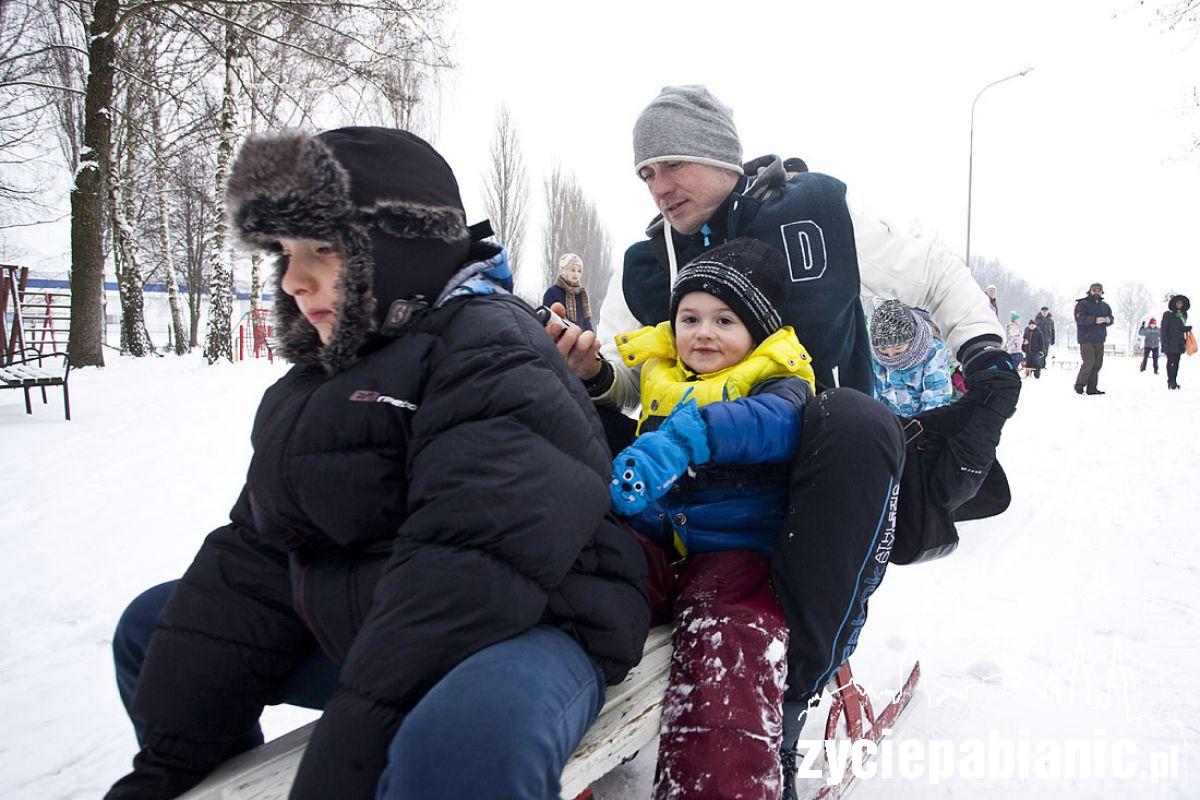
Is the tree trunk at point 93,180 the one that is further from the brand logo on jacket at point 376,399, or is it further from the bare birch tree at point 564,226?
the bare birch tree at point 564,226

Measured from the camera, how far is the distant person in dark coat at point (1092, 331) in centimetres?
1193

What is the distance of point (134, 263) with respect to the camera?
13383 millimetres

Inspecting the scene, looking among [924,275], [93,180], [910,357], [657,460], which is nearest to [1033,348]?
[910,357]

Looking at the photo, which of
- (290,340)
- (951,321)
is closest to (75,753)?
(290,340)

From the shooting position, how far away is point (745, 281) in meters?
1.87

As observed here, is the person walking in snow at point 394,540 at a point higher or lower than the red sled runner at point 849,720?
higher

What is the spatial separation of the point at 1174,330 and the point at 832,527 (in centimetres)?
1419

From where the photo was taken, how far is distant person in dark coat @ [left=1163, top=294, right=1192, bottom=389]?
446 inches

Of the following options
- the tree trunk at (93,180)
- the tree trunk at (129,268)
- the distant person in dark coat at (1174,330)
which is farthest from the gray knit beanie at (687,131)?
the tree trunk at (129,268)

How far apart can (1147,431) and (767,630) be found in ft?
28.4

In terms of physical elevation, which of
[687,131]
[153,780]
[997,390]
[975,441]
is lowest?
[153,780]

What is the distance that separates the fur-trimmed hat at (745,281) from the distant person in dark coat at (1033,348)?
17.2m

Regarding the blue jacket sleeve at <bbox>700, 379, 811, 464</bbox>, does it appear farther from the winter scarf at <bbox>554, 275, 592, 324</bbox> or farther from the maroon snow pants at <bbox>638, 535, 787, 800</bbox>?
the winter scarf at <bbox>554, 275, 592, 324</bbox>

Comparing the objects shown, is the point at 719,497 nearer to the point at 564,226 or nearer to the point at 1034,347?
the point at 1034,347
